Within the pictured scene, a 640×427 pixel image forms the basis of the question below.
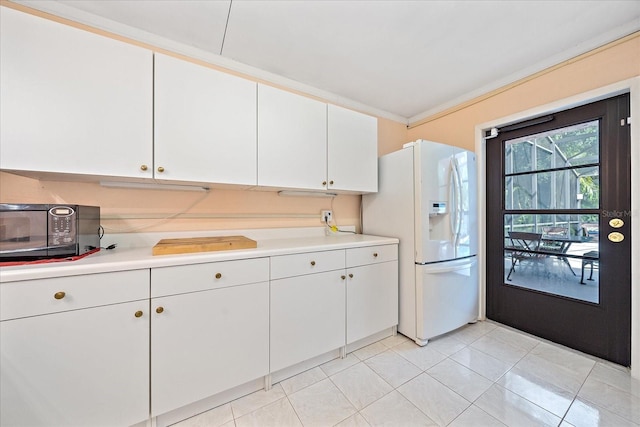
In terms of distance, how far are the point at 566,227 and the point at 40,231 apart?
343 centimetres

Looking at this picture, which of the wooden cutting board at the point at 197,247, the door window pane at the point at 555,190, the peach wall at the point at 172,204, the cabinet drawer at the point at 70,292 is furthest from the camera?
the door window pane at the point at 555,190

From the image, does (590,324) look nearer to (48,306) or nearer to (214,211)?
(214,211)

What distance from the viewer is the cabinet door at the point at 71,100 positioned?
41.3 inches

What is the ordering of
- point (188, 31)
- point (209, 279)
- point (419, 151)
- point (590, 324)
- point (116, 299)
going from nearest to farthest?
point (116, 299), point (209, 279), point (188, 31), point (590, 324), point (419, 151)

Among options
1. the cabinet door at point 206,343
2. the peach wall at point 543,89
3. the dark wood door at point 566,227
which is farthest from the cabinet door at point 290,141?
the dark wood door at point 566,227

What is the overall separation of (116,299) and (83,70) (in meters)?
1.16

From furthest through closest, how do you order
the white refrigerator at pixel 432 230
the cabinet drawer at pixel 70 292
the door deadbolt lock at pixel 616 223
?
the white refrigerator at pixel 432 230
the door deadbolt lock at pixel 616 223
the cabinet drawer at pixel 70 292

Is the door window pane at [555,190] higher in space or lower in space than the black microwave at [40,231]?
higher

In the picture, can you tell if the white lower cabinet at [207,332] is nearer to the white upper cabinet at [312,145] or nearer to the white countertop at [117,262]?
the white countertop at [117,262]

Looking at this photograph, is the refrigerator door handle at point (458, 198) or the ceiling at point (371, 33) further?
the refrigerator door handle at point (458, 198)

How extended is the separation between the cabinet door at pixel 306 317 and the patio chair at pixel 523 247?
1.75 m

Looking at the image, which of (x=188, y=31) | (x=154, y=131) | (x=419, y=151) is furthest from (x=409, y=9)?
(x=154, y=131)

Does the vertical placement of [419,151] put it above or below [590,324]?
above

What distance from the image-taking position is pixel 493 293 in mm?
2311
